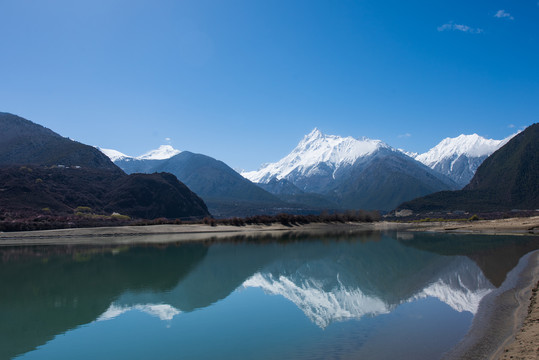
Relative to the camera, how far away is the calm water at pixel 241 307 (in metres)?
12.4

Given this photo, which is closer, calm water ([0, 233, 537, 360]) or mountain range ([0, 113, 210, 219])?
calm water ([0, 233, 537, 360])

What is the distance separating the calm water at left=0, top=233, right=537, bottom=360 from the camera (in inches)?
490

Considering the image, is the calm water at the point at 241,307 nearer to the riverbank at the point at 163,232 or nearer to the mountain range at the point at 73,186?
the riverbank at the point at 163,232

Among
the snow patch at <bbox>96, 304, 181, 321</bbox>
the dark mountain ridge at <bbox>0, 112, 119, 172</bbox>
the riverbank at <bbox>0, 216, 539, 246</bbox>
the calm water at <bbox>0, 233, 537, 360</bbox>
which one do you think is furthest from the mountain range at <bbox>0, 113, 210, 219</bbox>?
the snow patch at <bbox>96, 304, 181, 321</bbox>

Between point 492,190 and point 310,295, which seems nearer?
point 310,295

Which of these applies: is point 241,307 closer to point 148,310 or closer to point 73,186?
point 148,310

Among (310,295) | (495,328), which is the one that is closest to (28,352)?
(310,295)

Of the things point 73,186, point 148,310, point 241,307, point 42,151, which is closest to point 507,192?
point 73,186

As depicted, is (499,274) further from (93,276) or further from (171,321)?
(93,276)

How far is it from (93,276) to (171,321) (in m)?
14.9

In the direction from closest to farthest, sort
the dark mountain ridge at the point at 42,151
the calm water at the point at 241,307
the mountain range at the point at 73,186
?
the calm water at the point at 241,307
the mountain range at the point at 73,186
the dark mountain ridge at the point at 42,151

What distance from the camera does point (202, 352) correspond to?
11977 millimetres

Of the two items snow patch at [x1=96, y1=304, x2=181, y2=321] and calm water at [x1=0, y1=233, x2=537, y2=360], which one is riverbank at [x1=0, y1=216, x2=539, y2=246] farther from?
snow patch at [x1=96, y1=304, x2=181, y2=321]

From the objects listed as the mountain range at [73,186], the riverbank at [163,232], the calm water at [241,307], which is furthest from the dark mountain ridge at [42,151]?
the calm water at [241,307]
